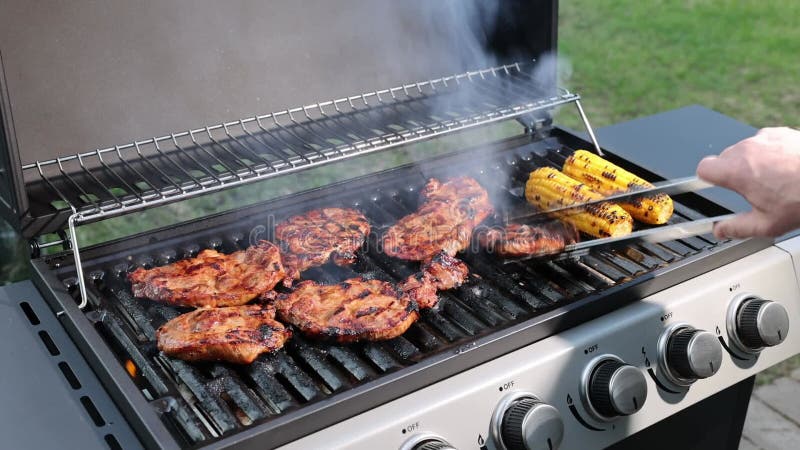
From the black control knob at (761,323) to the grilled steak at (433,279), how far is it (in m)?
0.70

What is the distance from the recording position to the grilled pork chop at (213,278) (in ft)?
6.71

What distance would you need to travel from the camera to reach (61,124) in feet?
7.13

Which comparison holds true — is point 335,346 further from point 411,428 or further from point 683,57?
point 683,57

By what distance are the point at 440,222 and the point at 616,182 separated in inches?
20.3

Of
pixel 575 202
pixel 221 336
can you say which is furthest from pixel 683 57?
pixel 221 336

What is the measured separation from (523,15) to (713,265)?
3.42ft

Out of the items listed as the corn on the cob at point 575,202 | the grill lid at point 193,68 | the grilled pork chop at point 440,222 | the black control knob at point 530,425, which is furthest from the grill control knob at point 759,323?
the grill lid at point 193,68

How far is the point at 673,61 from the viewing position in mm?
7469

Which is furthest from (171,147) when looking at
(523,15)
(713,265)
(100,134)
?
(713,265)

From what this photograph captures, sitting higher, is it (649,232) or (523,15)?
(523,15)

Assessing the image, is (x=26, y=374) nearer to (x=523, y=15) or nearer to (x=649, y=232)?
(x=649, y=232)

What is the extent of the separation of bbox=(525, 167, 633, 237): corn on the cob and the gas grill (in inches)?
2.7

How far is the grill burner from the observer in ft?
5.59

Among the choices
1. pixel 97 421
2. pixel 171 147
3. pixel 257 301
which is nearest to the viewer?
pixel 97 421
